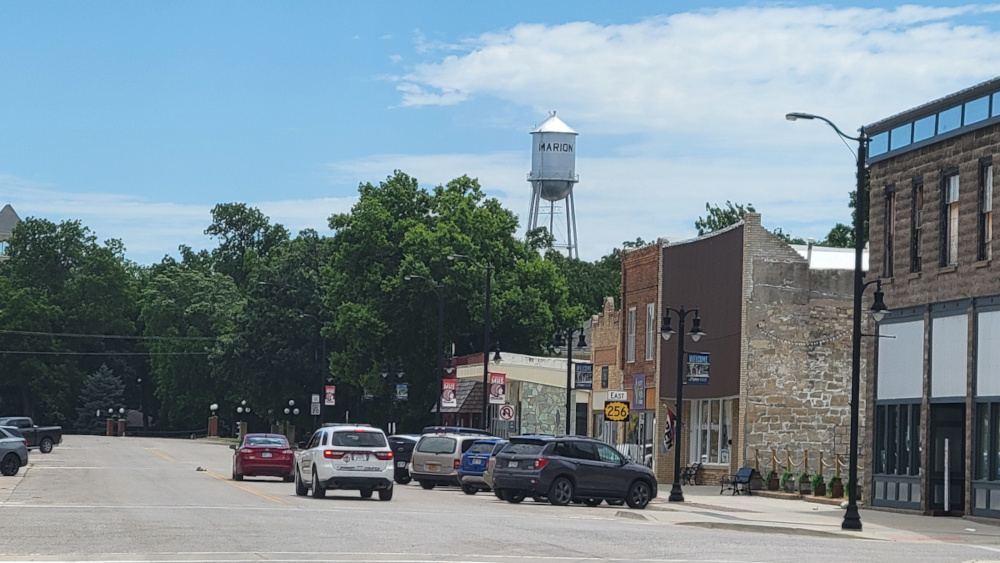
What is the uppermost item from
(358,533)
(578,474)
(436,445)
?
(436,445)

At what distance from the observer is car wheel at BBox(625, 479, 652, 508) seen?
36.1 metres

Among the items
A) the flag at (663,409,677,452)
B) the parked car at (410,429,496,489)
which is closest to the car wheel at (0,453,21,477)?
the parked car at (410,429,496,489)

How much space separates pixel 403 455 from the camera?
4878 centimetres

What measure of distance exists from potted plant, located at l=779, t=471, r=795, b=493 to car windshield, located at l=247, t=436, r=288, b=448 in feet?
48.0

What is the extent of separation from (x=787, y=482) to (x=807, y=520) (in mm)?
12569

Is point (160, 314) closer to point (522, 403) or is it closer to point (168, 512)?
point (522, 403)

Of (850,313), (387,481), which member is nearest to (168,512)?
(387,481)

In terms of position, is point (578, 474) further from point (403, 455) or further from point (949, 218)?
point (403, 455)

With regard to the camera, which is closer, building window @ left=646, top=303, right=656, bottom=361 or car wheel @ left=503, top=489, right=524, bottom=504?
car wheel @ left=503, top=489, right=524, bottom=504

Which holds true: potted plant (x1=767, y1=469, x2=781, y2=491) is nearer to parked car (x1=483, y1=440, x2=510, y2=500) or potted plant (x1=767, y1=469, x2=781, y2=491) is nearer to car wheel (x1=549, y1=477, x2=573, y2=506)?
parked car (x1=483, y1=440, x2=510, y2=500)

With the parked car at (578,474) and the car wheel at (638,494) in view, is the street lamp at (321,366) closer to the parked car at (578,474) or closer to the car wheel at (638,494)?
the parked car at (578,474)

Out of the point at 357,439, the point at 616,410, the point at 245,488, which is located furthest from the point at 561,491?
the point at 245,488

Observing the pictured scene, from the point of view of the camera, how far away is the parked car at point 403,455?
48469 millimetres

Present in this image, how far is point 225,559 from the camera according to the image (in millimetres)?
18156
